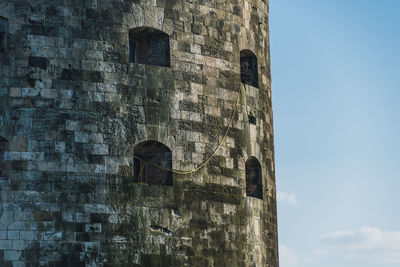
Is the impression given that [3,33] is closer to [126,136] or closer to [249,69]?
[126,136]

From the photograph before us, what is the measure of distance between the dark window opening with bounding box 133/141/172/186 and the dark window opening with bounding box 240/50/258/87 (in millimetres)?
3671

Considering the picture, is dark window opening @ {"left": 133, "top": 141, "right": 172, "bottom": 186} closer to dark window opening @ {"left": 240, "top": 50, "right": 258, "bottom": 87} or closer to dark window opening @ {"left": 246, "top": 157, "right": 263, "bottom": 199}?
dark window opening @ {"left": 246, "top": 157, "right": 263, "bottom": 199}

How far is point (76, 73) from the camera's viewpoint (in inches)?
858

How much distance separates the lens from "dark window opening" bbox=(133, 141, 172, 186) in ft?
74.5

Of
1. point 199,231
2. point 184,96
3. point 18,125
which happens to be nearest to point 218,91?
point 184,96

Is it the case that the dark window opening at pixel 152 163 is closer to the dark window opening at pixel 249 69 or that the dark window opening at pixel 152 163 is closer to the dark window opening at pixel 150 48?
the dark window opening at pixel 150 48

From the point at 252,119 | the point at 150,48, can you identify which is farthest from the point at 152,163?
the point at 252,119

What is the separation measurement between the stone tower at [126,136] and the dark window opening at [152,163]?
3 cm

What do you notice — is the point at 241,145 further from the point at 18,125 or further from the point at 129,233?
the point at 18,125

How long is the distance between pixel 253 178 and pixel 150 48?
428 centimetres

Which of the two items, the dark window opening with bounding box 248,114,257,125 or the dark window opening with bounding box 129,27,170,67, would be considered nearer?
the dark window opening with bounding box 129,27,170,67

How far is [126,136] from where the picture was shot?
72.5 feet

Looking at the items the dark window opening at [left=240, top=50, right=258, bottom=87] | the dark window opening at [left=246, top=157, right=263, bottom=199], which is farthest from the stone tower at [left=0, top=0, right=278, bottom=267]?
the dark window opening at [left=240, top=50, right=258, bottom=87]

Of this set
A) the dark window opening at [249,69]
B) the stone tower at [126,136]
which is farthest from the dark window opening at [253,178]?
the dark window opening at [249,69]
